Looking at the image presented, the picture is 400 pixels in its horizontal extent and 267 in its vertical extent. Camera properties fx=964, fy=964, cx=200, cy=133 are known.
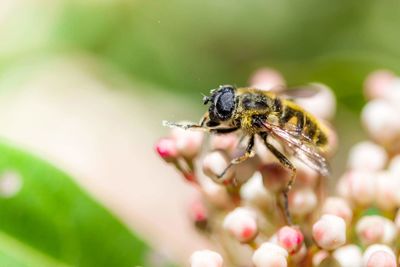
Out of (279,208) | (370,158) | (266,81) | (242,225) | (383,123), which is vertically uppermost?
(266,81)

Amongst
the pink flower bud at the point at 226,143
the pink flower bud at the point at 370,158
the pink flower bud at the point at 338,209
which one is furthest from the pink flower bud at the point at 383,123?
the pink flower bud at the point at 226,143

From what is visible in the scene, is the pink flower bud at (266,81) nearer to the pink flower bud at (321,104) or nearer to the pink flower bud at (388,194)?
the pink flower bud at (321,104)

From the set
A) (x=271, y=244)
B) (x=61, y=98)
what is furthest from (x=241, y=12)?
(x=271, y=244)

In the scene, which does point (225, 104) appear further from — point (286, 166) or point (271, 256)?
point (271, 256)

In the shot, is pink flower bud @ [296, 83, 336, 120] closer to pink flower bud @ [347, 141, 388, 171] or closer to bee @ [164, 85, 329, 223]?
pink flower bud @ [347, 141, 388, 171]

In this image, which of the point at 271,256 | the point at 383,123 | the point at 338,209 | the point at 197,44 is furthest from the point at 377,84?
the point at 197,44

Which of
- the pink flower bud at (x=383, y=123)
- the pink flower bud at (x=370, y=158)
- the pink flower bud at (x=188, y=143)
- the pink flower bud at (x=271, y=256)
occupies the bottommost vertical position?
the pink flower bud at (x=271, y=256)

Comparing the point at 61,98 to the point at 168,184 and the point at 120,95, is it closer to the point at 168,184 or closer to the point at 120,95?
the point at 120,95

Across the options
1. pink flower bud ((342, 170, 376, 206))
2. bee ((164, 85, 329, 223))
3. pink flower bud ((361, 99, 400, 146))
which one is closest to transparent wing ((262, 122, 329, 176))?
bee ((164, 85, 329, 223))
